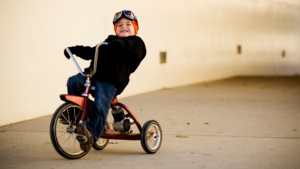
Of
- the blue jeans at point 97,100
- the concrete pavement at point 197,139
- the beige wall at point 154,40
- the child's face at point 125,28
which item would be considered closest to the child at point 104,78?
the blue jeans at point 97,100

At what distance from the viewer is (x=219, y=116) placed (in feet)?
28.8

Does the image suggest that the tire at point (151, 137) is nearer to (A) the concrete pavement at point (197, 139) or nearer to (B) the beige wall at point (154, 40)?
(A) the concrete pavement at point (197, 139)

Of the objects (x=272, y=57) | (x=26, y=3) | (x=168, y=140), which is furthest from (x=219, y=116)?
(x=272, y=57)

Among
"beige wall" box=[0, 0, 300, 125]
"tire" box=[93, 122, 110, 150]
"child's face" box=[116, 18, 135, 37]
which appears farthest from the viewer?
"beige wall" box=[0, 0, 300, 125]

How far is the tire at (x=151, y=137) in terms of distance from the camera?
569 centimetres

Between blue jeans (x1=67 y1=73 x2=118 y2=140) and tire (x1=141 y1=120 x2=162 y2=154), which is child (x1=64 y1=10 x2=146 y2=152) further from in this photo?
tire (x1=141 y1=120 x2=162 y2=154)

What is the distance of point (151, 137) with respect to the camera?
590cm

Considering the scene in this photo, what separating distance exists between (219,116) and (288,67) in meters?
17.5

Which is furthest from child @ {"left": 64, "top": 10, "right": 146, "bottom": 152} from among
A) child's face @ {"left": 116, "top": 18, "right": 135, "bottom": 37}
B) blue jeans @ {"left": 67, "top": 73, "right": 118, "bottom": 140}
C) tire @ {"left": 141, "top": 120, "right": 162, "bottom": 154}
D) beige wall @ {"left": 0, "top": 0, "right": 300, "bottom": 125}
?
beige wall @ {"left": 0, "top": 0, "right": 300, "bottom": 125}

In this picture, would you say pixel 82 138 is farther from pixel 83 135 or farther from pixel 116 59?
pixel 116 59

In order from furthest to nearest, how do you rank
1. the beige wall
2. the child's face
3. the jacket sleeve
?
the beige wall, the child's face, the jacket sleeve

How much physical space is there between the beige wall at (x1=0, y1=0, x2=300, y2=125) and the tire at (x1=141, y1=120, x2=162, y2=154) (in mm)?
2637

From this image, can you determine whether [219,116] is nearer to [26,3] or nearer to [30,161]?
[26,3]

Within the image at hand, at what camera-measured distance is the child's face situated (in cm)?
577
